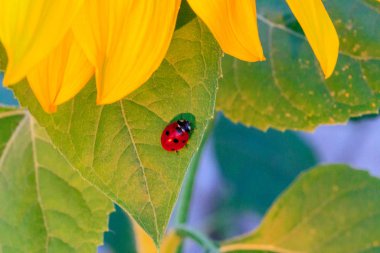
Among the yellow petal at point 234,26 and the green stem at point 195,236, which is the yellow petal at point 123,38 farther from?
the green stem at point 195,236

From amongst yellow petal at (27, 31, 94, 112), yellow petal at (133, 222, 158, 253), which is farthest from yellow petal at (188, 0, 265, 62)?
yellow petal at (133, 222, 158, 253)

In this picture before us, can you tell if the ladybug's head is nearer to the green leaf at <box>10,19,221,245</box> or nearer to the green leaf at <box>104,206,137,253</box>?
the green leaf at <box>10,19,221,245</box>

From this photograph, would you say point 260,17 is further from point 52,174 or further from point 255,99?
point 52,174

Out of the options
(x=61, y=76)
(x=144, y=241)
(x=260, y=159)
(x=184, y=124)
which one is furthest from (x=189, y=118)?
(x=260, y=159)

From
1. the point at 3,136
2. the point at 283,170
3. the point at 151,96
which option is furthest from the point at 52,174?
the point at 283,170

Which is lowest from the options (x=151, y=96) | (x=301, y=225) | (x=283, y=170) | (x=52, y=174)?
(x=283, y=170)

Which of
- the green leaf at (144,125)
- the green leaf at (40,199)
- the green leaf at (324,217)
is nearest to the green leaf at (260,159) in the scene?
the green leaf at (324,217)

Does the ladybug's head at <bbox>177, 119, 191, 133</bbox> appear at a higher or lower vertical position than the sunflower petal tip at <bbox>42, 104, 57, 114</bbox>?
lower
